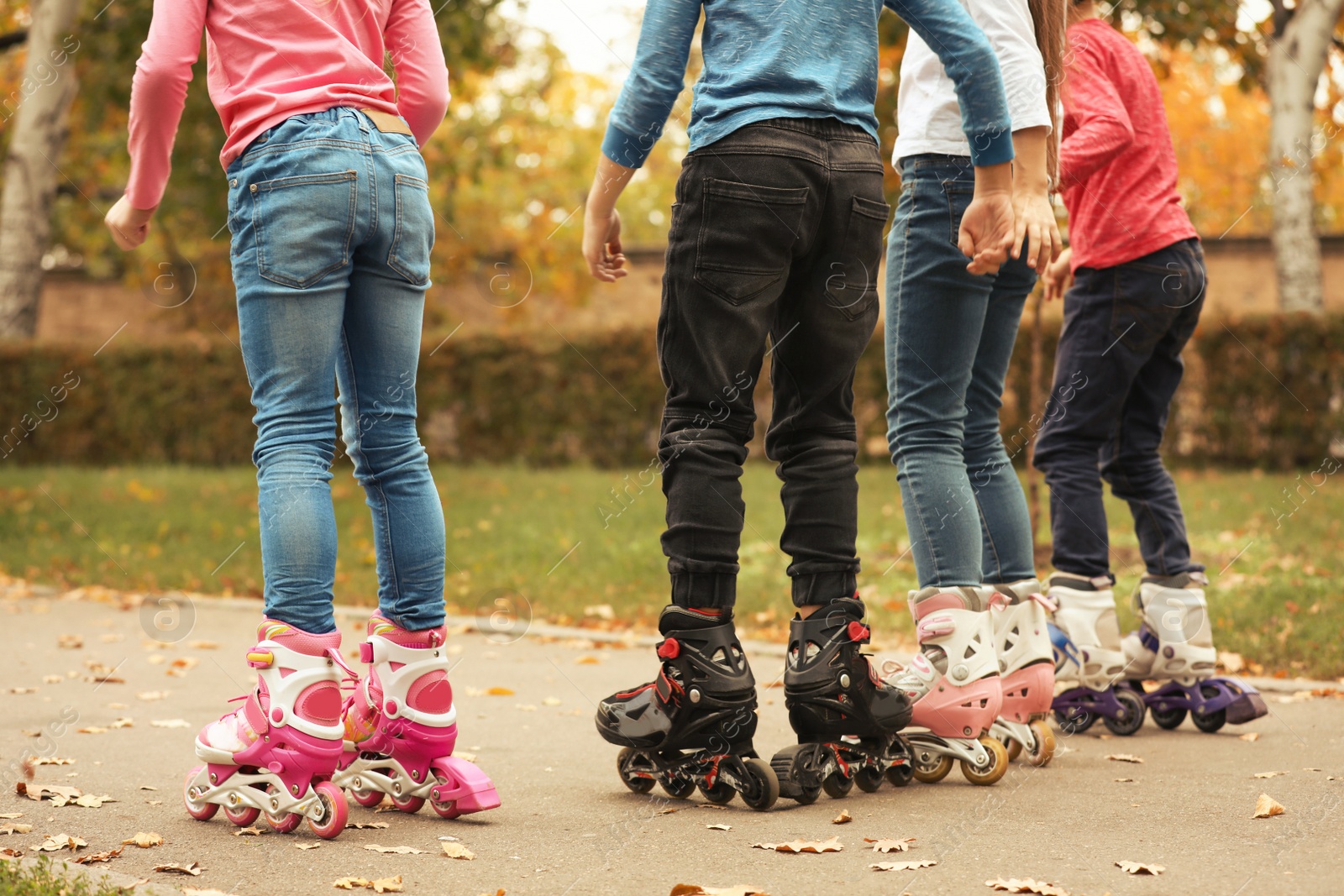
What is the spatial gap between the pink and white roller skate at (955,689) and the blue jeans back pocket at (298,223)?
64.8 inches

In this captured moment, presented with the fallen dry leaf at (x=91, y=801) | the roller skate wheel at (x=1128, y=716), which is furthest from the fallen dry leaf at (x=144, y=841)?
the roller skate wheel at (x=1128, y=716)

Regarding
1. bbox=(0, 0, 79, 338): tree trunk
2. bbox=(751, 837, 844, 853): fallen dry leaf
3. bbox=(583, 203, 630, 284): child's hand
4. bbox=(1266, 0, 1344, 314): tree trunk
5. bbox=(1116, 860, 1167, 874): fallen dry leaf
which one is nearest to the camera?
bbox=(1116, 860, 1167, 874): fallen dry leaf

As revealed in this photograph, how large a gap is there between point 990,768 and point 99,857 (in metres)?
1.94

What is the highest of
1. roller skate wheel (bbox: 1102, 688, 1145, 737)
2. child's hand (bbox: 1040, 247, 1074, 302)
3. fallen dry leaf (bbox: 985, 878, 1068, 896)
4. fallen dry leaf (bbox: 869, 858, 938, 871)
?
child's hand (bbox: 1040, 247, 1074, 302)

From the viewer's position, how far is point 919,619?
3.21 meters

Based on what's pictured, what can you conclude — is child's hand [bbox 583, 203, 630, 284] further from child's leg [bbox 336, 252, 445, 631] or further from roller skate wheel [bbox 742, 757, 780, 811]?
roller skate wheel [bbox 742, 757, 780, 811]

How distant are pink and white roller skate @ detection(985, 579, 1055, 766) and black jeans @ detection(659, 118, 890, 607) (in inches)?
21.0

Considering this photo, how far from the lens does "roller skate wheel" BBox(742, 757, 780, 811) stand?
2812 millimetres

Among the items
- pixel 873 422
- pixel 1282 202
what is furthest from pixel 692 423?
pixel 1282 202

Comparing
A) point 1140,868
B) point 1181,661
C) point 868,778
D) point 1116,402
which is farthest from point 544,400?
point 1140,868

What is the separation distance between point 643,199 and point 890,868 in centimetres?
3523

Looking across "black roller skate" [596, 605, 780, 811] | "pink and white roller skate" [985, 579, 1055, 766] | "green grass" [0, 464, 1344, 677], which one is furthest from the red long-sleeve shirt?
"green grass" [0, 464, 1344, 677]

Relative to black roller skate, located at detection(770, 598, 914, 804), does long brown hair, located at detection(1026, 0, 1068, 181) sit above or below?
above

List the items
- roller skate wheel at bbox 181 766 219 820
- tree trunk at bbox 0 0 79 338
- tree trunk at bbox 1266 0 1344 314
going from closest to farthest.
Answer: roller skate wheel at bbox 181 766 219 820
tree trunk at bbox 0 0 79 338
tree trunk at bbox 1266 0 1344 314
